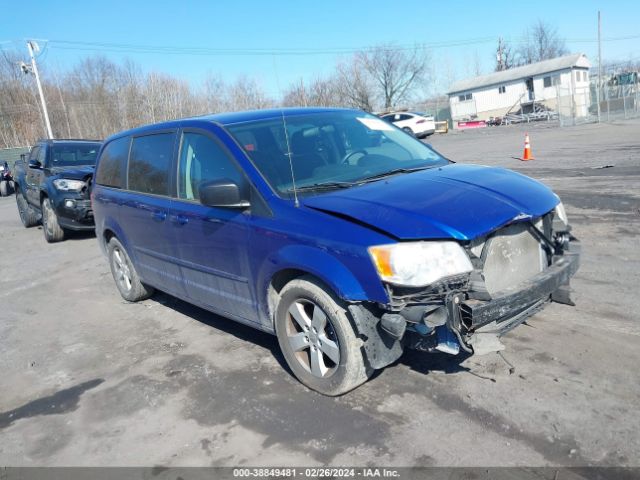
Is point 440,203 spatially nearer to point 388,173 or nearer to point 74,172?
point 388,173

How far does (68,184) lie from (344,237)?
8308 mm

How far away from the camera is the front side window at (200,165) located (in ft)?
13.2

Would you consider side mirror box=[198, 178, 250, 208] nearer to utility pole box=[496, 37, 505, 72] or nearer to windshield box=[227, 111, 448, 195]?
windshield box=[227, 111, 448, 195]

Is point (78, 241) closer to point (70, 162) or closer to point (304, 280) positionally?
point (70, 162)

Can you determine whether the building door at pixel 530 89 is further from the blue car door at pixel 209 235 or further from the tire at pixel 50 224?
the blue car door at pixel 209 235

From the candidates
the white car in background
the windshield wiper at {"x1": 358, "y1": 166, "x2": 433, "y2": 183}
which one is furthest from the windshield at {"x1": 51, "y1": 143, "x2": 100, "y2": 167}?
the white car in background

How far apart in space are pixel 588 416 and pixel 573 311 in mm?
1605

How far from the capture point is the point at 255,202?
147 inches

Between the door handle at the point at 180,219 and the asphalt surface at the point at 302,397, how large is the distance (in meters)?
1.10

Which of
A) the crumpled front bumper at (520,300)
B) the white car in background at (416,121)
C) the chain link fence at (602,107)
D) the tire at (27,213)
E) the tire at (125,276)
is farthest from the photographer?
the white car in background at (416,121)

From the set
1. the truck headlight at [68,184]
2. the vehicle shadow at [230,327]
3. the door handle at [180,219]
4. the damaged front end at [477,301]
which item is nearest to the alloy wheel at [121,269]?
the vehicle shadow at [230,327]

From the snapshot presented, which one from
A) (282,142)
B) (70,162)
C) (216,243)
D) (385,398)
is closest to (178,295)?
(216,243)

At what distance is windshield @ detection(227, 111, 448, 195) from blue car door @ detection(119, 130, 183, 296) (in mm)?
975

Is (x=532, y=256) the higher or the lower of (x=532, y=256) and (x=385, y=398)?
the higher
